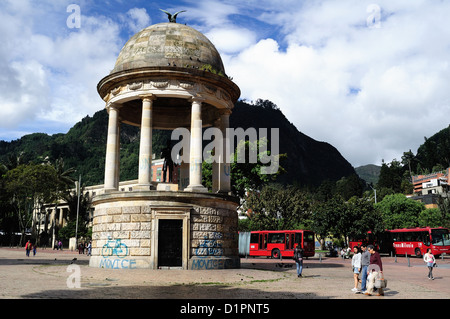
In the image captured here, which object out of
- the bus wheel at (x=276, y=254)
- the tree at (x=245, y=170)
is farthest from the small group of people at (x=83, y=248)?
the bus wheel at (x=276, y=254)

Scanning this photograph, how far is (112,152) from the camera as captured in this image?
25.7 m

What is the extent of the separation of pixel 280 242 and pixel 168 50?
1192 inches

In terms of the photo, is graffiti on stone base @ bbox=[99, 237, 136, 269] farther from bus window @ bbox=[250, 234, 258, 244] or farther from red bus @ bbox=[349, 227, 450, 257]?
bus window @ bbox=[250, 234, 258, 244]

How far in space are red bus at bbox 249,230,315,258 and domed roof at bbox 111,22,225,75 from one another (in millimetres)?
25828

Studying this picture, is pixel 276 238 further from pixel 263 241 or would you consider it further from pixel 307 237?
pixel 307 237

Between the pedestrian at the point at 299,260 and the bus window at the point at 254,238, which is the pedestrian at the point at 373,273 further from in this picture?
the bus window at the point at 254,238

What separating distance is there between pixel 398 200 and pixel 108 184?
66.8 m

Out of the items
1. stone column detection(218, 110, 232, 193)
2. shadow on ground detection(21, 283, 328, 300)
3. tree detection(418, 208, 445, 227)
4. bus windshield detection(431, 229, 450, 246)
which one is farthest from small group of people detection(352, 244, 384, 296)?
tree detection(418, 208, 445, 227)

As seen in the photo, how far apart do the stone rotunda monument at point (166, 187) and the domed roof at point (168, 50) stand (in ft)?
0.17

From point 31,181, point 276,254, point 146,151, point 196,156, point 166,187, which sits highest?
point 31,181

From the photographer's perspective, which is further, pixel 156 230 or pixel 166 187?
pixel 166 187

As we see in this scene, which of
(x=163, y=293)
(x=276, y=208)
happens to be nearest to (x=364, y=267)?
(x=163, y=293)
